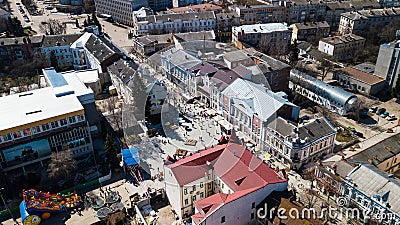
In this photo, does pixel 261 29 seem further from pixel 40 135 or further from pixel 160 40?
pixel 40 135

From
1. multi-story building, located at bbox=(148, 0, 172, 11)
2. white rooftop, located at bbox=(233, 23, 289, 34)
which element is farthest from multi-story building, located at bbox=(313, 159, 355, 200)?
multi-story building, located at bbox=(148, 0, 172, 11)

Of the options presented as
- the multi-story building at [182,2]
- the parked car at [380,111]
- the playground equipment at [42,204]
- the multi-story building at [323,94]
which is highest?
the multi-story building at [182,2]

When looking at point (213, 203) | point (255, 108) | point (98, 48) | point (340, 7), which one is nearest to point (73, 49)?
point (98, 48)

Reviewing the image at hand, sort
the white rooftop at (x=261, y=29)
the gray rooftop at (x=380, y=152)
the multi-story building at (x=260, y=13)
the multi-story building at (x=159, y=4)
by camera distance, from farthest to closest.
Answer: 1. the multi-story building at (x=159, y=4)
2. the multi-story building at (x=260, y=13)
3. the white rooftop at (x=261, y=29)
4. the gray rooftop at (x=380, y=152)

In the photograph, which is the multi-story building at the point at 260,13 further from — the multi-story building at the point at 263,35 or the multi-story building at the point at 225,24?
the multi-story building at the point at 263,35

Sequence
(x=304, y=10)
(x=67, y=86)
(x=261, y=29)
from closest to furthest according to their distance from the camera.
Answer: (x=67, y=86)
(x=261, y=29)
(x=304, y=10)

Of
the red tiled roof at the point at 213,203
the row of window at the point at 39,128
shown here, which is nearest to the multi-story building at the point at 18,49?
the row of window at the point at 39,128

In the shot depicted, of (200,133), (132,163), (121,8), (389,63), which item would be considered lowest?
(132,163)
